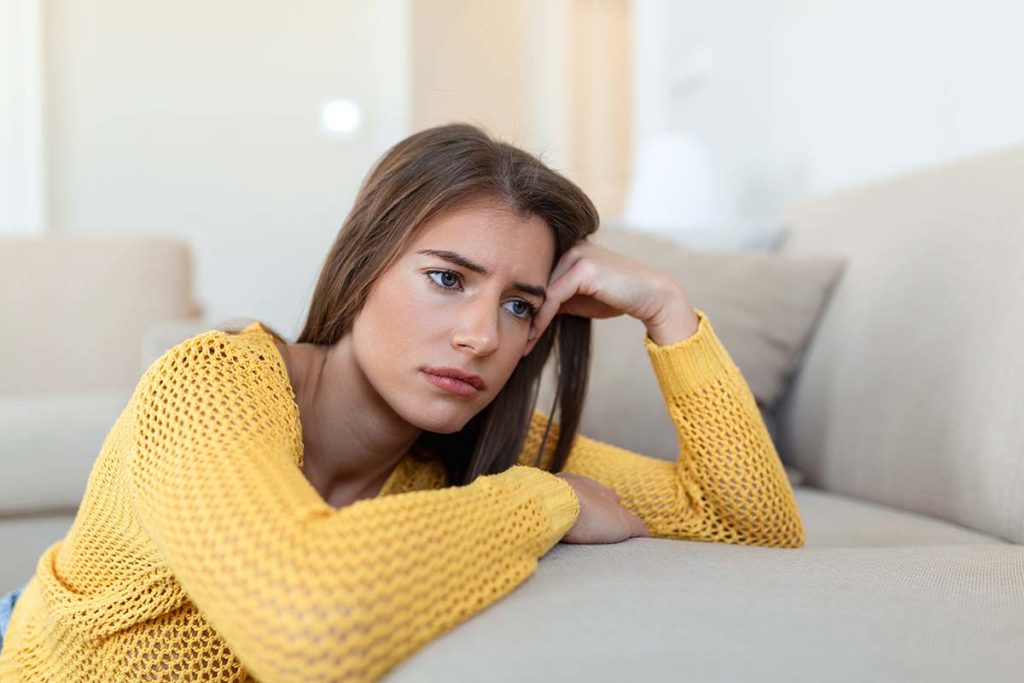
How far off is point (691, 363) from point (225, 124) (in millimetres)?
3837

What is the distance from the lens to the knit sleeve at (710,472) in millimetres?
1201

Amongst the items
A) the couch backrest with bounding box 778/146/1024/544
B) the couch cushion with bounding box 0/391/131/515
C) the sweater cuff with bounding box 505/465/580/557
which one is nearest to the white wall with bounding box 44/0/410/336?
the couch cushion with bounding box 0/391/131/515

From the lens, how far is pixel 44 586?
1108 mm

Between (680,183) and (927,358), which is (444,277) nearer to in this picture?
(927,358)

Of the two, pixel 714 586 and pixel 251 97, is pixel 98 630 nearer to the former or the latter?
pixel 714 586

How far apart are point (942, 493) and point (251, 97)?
3.94 m

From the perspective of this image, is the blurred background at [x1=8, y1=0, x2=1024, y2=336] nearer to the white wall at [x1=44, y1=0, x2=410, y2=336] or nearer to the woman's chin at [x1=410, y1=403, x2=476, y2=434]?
the white wall at [x1=44, y1=0, x2=410, y2=336]

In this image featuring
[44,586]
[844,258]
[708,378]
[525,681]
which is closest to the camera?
[525,681]

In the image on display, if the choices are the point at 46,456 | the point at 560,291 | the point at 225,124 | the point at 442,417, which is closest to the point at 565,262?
the point at 560,291

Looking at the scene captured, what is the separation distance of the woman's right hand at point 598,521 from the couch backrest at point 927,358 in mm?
515

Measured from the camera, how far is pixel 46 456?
182 centimetres

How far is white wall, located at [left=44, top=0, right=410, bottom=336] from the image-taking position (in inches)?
Answer: 175

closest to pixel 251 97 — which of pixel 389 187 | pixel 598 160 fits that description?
pixel 598 160

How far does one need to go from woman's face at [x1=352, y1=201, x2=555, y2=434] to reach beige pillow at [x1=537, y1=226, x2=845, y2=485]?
616 millimetres
